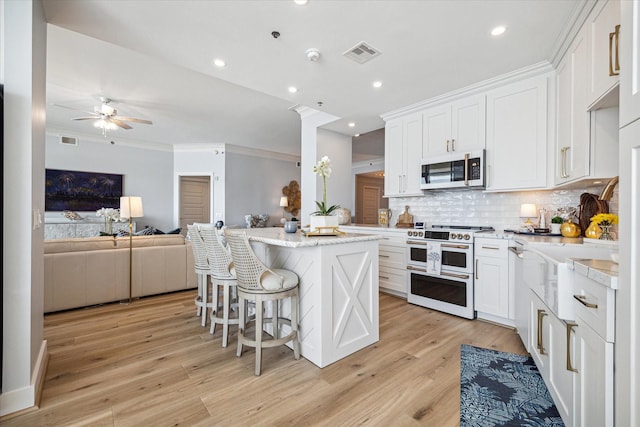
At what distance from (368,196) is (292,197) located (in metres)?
2.53

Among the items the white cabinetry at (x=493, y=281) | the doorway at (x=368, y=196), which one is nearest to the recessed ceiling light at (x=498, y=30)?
the white cabinetry at (x=493, y=281)

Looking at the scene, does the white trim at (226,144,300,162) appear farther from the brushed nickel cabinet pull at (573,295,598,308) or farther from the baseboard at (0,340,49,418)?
the brushed nickel cabinet pull at (573,295,598,308)

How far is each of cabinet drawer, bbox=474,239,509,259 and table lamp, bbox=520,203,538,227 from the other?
1.58 feet

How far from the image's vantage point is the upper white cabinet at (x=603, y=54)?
171 cm

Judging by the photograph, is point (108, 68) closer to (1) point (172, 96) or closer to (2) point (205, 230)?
(1) point (172, 96)

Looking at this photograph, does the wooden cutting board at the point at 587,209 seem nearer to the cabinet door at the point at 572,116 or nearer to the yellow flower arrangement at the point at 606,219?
the cabinet door at the point at 572,116

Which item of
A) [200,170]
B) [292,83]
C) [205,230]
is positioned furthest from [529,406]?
[200,170]

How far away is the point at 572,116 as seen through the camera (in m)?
2.41

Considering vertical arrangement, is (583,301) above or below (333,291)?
above

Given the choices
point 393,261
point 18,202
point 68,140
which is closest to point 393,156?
point 393,261

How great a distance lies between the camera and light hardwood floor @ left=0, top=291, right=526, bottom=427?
162 centimetres

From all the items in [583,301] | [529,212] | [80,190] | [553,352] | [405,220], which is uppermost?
[80,190]

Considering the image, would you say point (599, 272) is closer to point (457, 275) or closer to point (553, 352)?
point (553, 352)

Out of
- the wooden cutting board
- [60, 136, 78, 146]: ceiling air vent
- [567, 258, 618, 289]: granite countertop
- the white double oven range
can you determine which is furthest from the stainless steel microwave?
[60, 136, 78, 146]: ceiling air vent
